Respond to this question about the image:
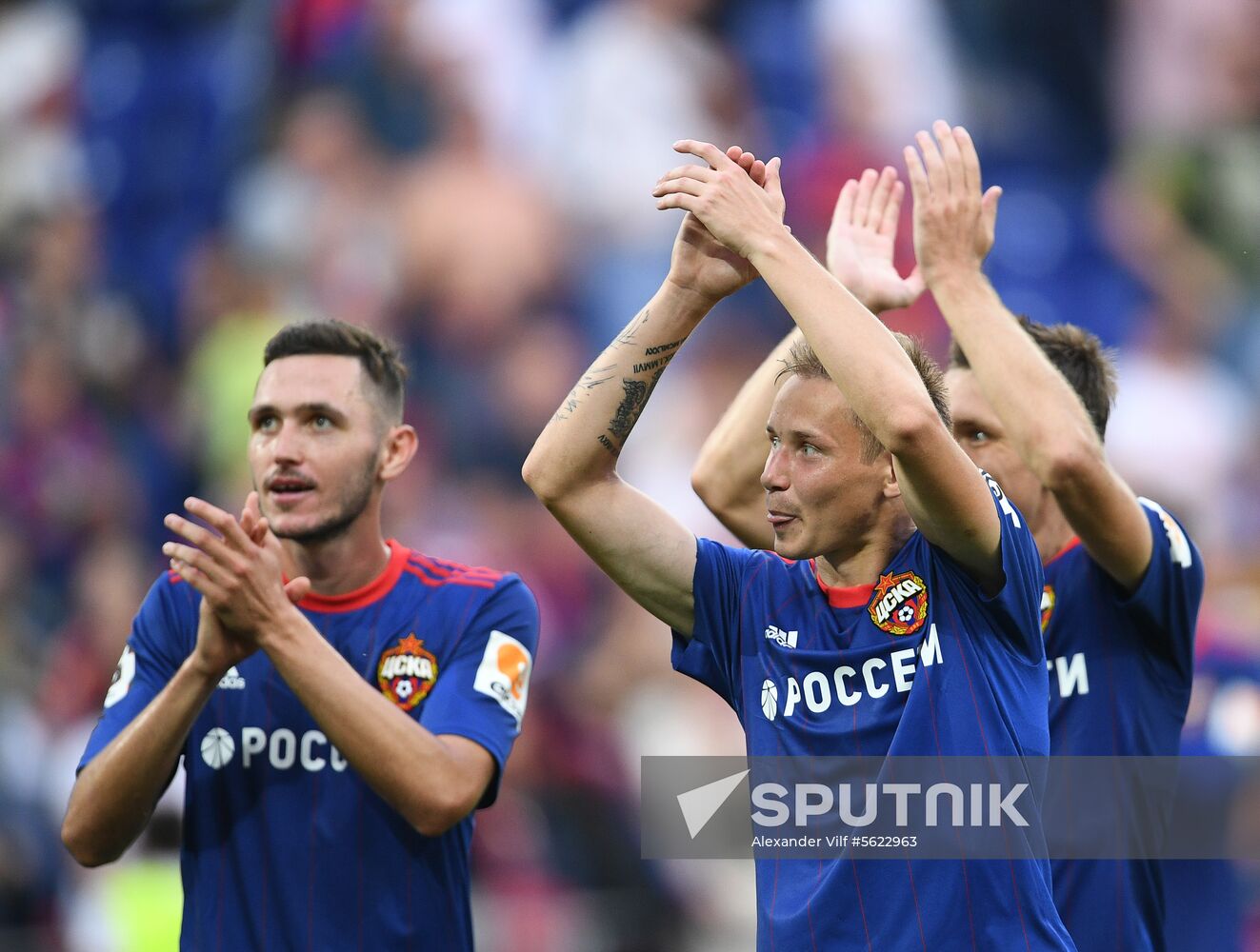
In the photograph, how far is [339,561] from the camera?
173 inches

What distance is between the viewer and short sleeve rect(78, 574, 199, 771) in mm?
4219

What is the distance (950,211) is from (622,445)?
46.6 inches

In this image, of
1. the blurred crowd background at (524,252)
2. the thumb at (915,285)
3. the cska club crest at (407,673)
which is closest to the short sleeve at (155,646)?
the cska club crest at (407,673)

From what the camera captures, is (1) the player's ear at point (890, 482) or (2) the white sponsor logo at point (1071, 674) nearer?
(1) the player's ear at point (890, 482)

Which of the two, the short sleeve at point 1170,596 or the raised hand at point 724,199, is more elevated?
the raised hand at point 724,199

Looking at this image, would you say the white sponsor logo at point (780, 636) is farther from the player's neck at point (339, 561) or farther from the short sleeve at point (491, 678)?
the player's neck at point (339, 561)

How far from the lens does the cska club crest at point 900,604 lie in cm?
356

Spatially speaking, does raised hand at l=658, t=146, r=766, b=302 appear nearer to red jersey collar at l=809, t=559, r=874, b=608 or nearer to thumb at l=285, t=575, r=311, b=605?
red jersey collar at l=809, t=559, r=874, b=608

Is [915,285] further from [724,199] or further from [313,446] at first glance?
[313,446]

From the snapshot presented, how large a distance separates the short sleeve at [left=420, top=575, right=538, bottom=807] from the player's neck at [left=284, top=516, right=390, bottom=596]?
1.15 ft

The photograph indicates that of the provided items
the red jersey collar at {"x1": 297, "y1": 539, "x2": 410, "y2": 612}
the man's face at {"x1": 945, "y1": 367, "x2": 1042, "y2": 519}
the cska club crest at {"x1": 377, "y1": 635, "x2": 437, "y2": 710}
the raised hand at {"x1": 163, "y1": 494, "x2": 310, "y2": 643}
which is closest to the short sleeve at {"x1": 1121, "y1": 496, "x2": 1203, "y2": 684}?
the man's face at {"x1": 945, "y1": 367, "x2": 1042, "y2": 519}

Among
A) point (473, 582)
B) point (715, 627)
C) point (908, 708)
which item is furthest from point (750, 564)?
point (473, 582)

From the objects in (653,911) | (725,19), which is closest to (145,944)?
(653,911)

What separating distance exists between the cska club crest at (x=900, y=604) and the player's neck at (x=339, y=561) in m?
1.44
